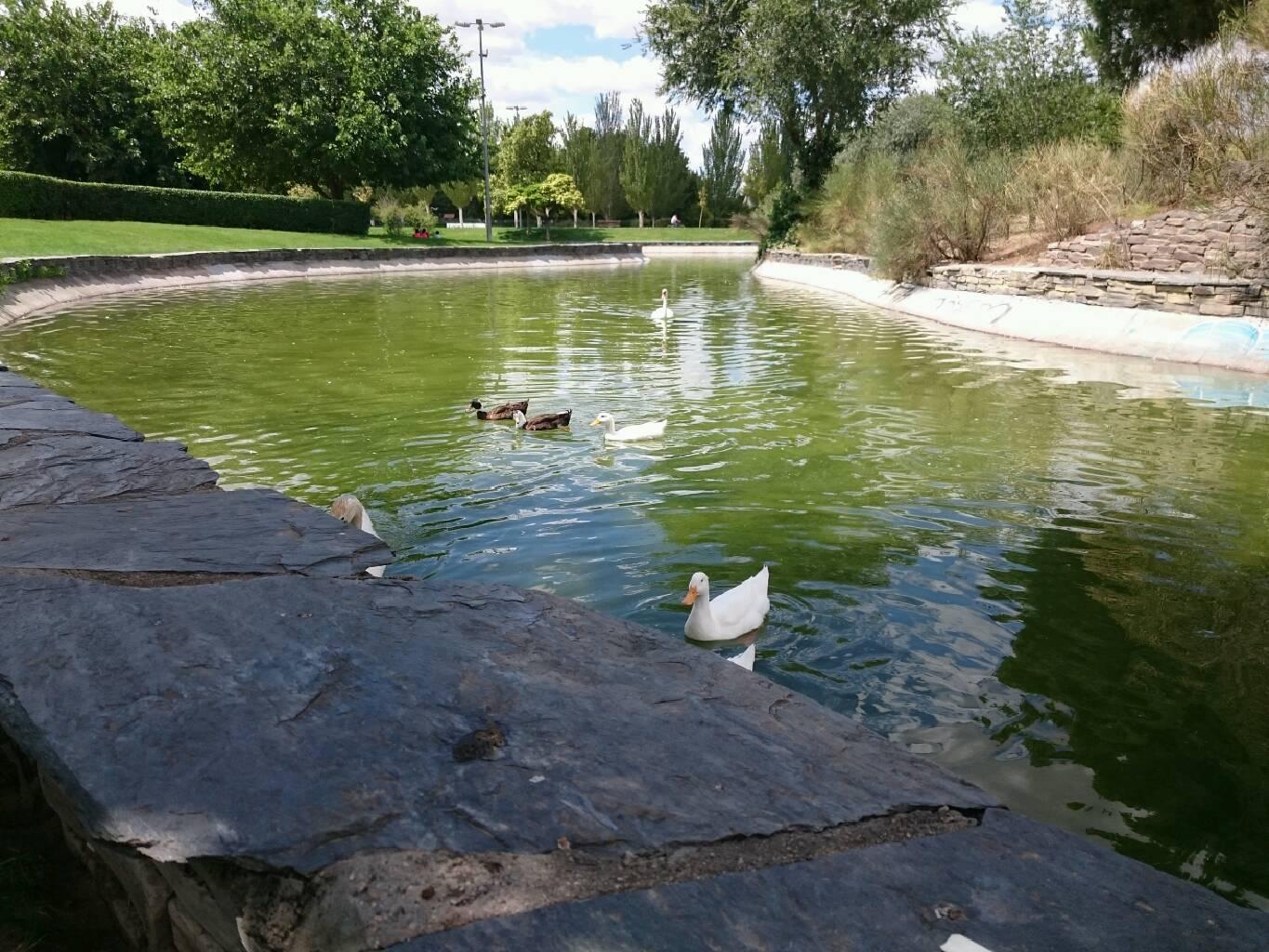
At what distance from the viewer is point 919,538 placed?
21.7 ft

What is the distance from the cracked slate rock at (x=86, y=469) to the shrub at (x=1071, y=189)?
18601 mm

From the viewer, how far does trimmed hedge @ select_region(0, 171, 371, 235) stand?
33.3 metres

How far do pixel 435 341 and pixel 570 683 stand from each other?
1541 cm

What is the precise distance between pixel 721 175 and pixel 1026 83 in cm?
5336

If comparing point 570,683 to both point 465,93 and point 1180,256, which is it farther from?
point 465,93

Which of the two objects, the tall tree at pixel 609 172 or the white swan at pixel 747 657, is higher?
the tall tree at pixel 609 172

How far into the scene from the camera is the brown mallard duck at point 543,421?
9.96m

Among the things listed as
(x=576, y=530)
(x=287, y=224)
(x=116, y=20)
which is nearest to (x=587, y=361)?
(x=576, y=530)

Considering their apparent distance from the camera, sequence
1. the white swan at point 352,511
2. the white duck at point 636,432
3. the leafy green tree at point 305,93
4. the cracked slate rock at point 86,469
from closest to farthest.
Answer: the cracked slate rock at point 86,469
the white swan at point 352,511
the white duck at point 636,432
the leafy green tree at point 305,93

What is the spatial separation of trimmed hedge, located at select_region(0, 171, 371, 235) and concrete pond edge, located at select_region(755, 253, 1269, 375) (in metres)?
Answer: 29.5

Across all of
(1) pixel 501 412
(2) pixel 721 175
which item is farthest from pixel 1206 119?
(2) pixel 721 175

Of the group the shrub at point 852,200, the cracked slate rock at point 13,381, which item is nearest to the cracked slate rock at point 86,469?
the cracked slate rock at point 13,381

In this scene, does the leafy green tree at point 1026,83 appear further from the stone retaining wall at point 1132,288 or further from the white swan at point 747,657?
the white swan at point 747,657

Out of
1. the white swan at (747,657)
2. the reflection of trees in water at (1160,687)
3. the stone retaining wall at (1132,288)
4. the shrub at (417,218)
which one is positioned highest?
the shrub at (417,218)
